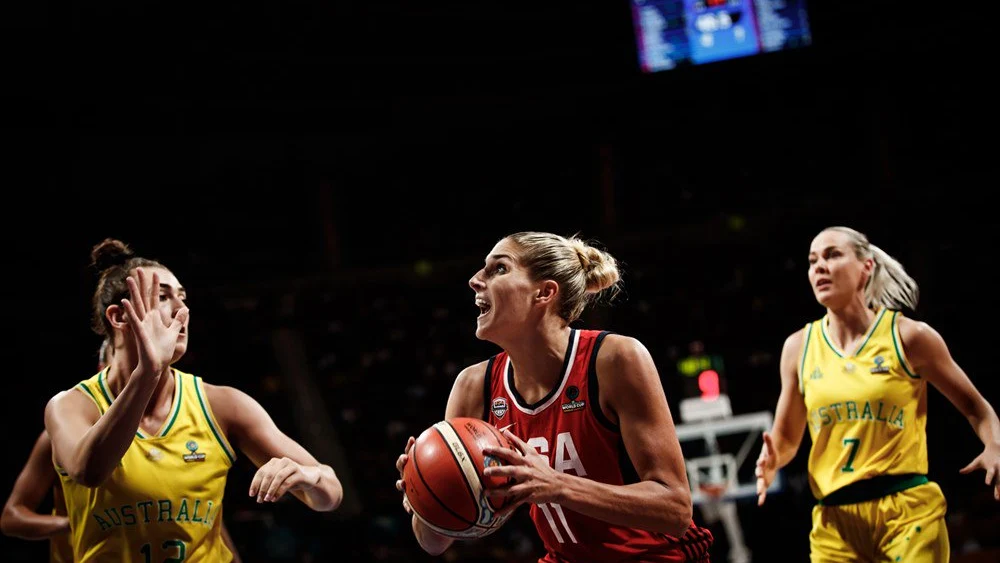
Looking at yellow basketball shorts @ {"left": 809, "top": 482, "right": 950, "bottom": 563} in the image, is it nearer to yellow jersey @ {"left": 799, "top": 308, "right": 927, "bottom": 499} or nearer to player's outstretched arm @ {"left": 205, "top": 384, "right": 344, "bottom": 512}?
yellow jersey @ {"left": 799, "top": 308, "right": 927, "bottom": 499}

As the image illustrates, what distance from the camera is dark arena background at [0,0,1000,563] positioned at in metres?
10.5

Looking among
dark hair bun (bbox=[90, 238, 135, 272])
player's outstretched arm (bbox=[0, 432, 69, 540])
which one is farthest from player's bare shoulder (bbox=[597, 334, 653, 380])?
player's outstretched arm (bbox=[0, 432, 69, 540])

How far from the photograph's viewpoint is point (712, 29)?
Answer: 1123 centimetres

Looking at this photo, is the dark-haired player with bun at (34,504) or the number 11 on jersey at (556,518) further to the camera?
the dark-haired player with bun at (34,504)

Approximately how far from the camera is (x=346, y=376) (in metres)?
11.3

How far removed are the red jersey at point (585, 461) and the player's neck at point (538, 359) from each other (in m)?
0.04

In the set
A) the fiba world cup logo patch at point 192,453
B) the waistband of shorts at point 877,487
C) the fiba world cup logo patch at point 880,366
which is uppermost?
the fiba world cup logo patch at point 192,453

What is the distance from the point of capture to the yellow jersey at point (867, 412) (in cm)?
342

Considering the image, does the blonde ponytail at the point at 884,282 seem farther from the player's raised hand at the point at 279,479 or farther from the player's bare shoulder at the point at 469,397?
the player's raised hand at the point at 279,479

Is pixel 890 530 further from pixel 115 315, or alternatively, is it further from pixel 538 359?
pixel 115 315

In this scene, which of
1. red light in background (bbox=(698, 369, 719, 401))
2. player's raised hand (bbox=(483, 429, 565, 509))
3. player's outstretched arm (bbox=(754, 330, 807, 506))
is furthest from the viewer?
red light in background (bbox=(698, 369, 719, 401))

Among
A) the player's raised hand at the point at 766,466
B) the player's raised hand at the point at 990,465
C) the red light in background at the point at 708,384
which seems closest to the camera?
the player's raised hand at the point at 990,465

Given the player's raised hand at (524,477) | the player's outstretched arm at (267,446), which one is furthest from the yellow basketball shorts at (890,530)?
the player's outstretched arm at (267,446)

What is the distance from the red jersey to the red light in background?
741cm
